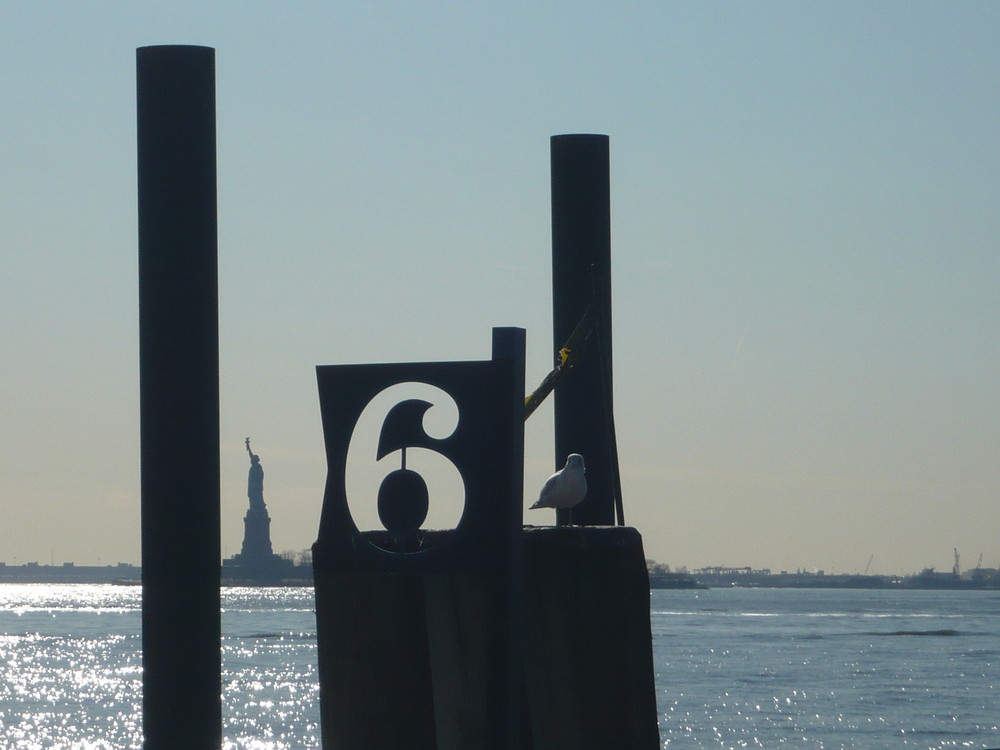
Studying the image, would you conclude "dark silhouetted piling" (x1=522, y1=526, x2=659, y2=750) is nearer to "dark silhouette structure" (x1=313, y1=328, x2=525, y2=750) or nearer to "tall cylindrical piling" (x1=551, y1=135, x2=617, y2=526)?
"dark silhouette structure" (x1=313, y1=328, x2=525, y2=750)

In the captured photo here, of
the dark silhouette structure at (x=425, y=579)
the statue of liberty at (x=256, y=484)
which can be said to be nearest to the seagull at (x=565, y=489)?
the dark silhouette structure at (x=425, y=579)

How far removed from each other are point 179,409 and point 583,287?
1.98m

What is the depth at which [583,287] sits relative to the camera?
7.23 m

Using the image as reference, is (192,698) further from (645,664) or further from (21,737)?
(21,737)

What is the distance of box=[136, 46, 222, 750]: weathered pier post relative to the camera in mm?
6285

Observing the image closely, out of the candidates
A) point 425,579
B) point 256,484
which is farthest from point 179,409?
point 256,484

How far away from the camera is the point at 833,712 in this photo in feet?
152

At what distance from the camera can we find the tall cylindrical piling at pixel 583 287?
7.21 m

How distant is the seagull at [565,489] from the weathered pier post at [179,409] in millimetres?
1372

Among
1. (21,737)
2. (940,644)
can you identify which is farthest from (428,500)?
(940,644)

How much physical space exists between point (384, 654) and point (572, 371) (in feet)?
5.82

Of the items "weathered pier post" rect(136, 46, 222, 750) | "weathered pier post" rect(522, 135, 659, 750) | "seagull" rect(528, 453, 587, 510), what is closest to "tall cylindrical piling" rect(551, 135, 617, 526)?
"seagull" rect(528, 453, 587, 510)

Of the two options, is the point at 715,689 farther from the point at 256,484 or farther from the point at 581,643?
the point at 256,484

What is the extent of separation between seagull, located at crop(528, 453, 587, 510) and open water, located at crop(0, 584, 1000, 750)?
3157cm
